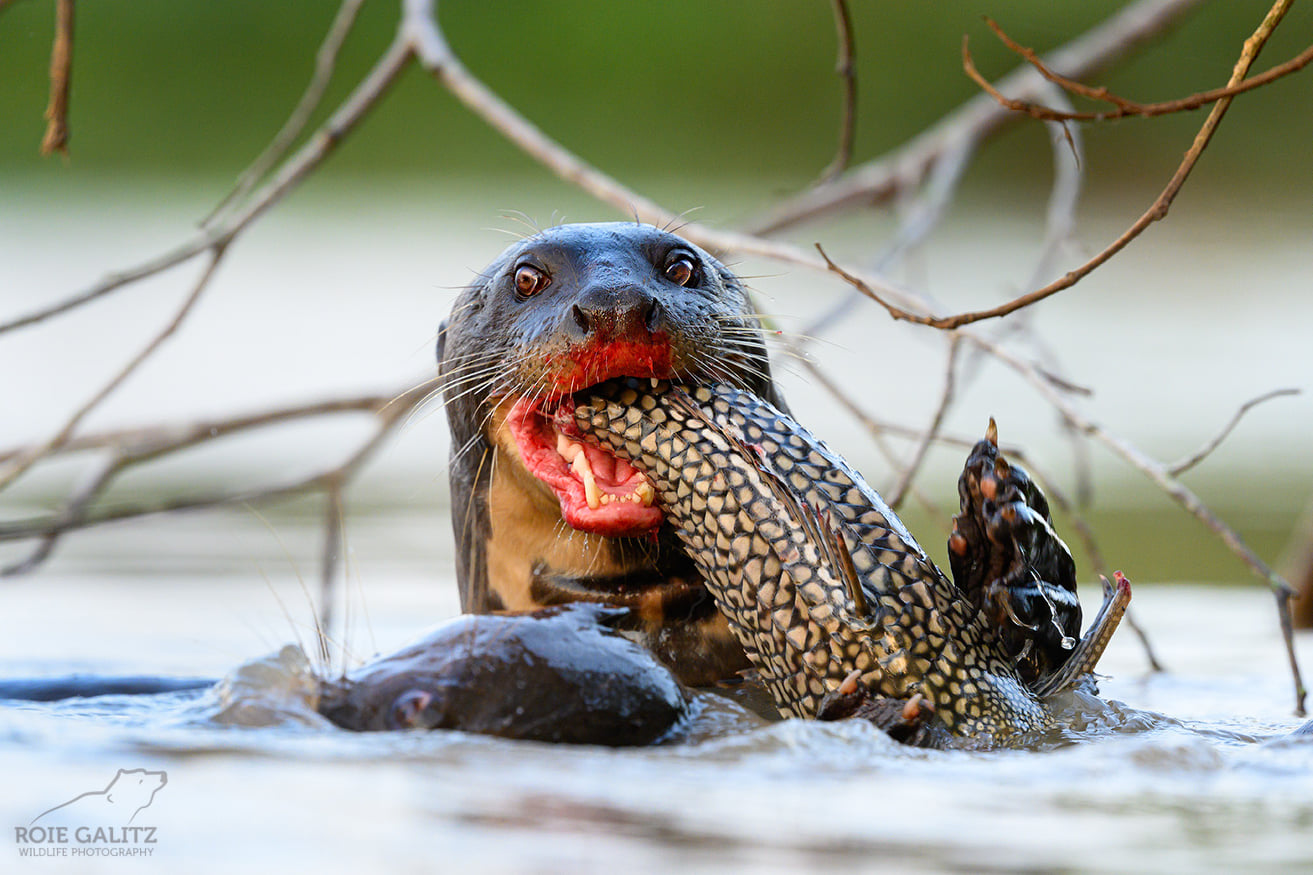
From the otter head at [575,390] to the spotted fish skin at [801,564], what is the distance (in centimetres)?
9

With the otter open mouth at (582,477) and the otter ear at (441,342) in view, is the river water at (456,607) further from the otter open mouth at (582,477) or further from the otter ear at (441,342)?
the otter open mouth at (582,477)

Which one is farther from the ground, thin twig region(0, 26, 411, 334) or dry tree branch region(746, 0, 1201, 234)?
dry tree branch region(746, 0, 1201, 234)

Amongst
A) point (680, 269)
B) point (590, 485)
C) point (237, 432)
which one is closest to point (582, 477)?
point (590, 485)

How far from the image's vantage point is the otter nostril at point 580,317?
2795mm

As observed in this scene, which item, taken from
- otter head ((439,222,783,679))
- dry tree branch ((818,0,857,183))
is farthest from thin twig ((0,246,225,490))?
dry tree branch ((818,0,857,183))

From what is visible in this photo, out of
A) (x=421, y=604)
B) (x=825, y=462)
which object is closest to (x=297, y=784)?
(x=825, y=462)

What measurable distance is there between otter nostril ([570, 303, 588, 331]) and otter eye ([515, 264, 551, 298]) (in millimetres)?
332

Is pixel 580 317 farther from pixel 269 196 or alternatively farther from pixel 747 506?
pixel 269 196

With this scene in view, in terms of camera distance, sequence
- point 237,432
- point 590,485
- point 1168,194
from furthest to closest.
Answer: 1. point 237,432
2. point 590,485
3. point 1168,194

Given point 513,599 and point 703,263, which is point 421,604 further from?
point 703,263

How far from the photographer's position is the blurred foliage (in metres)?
12.5

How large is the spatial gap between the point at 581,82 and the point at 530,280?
34.2 feet

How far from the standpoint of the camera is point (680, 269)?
3.16 m

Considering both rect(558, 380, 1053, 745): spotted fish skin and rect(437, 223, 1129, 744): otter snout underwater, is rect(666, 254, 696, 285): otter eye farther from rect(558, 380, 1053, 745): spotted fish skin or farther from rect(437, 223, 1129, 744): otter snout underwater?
rect(558, 380, 1053, 745): spotted fish skin
